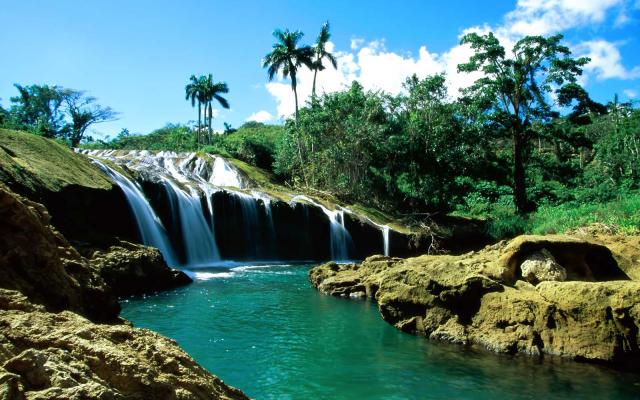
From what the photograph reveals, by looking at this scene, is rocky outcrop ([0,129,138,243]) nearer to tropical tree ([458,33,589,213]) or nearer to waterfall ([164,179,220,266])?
waterfall ([164,179,220,266])

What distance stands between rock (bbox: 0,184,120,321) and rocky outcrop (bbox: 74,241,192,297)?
8107mm

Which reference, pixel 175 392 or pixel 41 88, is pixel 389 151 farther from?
pixel 41 88

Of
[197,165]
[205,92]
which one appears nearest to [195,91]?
[205,92]

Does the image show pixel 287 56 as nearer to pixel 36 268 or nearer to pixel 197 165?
pixel 197 165

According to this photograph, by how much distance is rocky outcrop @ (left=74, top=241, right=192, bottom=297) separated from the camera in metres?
12.8

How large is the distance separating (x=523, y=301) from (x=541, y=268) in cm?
136

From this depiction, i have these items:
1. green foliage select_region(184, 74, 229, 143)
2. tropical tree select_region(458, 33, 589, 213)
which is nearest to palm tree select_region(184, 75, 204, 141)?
green foliage select_region(184, 74, 229, 143)

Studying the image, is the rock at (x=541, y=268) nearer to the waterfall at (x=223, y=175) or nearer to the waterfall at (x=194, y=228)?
the waterfall at (x=194, y=228)

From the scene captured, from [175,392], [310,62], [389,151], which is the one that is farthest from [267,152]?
[175,392]

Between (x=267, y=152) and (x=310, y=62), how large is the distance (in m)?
9.03

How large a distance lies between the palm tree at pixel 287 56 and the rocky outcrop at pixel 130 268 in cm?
2907

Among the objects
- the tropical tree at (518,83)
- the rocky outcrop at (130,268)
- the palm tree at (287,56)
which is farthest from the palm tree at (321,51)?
the rocky outcrop at (130,268)

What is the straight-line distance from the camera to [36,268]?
4.13 metres

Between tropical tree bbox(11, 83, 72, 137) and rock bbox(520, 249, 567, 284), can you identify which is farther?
tropical tree bbox(11, 83, 72, 137)
